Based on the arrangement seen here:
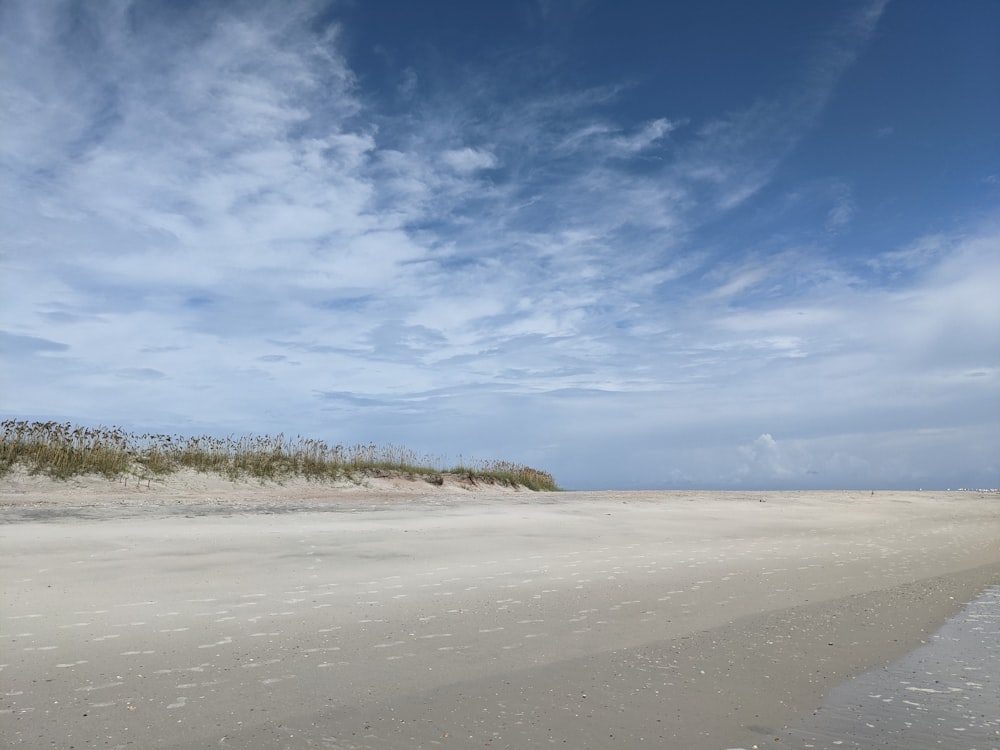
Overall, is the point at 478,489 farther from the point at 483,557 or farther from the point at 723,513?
the point at 483,557

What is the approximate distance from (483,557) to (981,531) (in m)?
12.0

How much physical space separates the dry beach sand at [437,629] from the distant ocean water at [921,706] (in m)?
A: 0.14

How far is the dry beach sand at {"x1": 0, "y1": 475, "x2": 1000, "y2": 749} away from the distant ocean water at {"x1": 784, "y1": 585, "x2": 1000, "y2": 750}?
0.47ft

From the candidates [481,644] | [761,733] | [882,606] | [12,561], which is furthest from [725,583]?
[12,561]

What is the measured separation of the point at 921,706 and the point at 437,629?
11.5 ft

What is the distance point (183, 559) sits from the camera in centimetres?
845

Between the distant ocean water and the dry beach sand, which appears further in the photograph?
the dry beach sand

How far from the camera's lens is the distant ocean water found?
3.73 metres

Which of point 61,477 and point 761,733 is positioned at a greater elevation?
point 61,477

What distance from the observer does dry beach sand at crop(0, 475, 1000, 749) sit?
388cm

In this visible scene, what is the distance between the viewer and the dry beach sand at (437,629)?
3.88 metres

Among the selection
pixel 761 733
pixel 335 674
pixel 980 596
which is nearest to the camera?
pixel 761 733

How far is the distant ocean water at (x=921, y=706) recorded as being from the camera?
3727 millimetres

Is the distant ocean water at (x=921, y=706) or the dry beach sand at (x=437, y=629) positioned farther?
the dry beach sand at (x=437, y=629)
